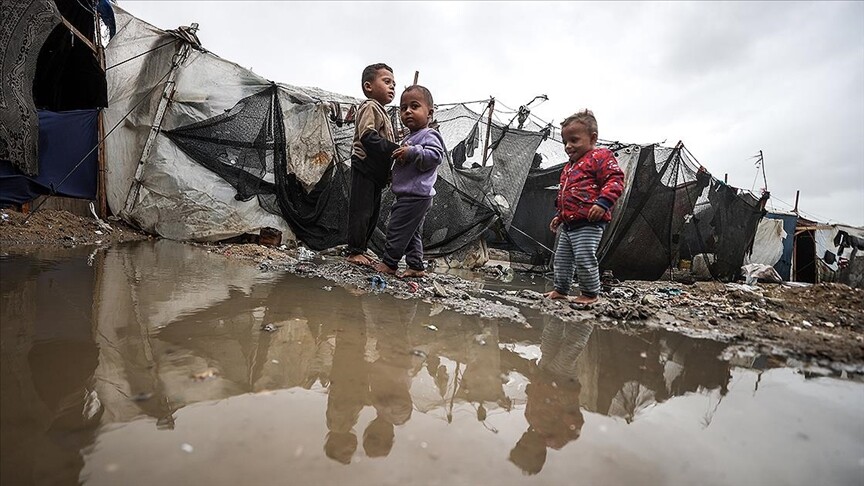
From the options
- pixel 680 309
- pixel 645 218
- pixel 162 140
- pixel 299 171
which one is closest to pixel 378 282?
pixel 680 309

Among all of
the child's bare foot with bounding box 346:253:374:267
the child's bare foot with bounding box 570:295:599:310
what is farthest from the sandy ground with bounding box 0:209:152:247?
the child's bare foot with bounding box 570:295:599:310

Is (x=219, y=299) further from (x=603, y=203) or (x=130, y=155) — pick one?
(x=130, y=155)

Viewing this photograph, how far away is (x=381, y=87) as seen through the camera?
128 inches

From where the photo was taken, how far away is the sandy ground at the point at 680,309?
1.70m

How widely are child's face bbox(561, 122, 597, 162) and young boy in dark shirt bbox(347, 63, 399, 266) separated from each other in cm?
144

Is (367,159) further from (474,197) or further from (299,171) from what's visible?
(299,171)

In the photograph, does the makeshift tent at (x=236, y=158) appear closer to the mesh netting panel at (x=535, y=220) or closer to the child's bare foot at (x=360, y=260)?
the mesh netting panel at (x=535, y=220)

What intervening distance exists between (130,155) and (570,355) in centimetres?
626

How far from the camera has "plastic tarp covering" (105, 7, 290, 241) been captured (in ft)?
16.4

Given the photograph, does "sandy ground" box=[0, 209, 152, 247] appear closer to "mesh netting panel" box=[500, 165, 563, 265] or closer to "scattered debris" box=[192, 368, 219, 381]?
"scattered debris" box=[192, 368, 219, 381]

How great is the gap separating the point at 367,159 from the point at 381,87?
65 cm

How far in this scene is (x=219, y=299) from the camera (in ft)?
5.83

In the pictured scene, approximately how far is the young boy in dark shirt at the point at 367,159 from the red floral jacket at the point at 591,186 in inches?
58.2

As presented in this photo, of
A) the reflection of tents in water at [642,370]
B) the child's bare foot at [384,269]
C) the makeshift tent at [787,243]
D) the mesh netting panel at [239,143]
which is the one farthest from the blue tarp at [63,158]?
the makeshift tent at [787,243]
